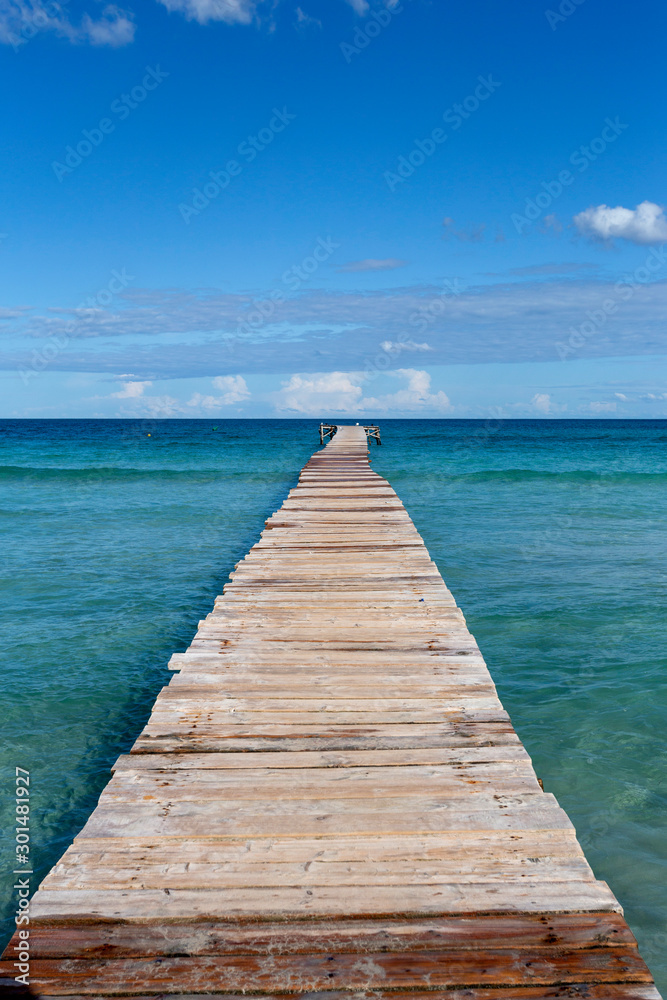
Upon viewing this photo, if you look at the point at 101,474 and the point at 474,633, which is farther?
the point at 101,474

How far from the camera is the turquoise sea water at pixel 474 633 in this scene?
14.6 ft

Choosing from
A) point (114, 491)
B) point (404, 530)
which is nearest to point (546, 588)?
point (404, 530)

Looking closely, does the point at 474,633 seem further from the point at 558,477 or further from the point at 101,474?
the point at 101,474

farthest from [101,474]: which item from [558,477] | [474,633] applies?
[474,633]

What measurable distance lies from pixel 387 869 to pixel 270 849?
53 cm

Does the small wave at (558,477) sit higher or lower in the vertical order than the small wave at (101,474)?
higher

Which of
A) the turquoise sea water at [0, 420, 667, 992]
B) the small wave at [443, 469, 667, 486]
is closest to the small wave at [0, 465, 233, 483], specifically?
the turquoise sea water at [0, 420, 667, 992]

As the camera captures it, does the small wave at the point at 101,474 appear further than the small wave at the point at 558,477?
Yes

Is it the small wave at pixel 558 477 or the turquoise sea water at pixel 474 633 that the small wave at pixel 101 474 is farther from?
the small wave at pixel 558 477

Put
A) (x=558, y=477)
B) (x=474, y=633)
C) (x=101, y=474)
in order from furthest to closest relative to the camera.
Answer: (x=101, y=474) → (x=558, y=477) → (x=474, y=633)

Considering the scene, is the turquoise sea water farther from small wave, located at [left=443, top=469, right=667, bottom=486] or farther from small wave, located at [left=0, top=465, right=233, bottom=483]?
small wave, located at [left=0, top=465, right=233, bottom=483]

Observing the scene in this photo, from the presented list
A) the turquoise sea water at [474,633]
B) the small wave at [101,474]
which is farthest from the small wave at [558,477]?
the small wave at [101,474]

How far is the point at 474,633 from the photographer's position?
7.77m

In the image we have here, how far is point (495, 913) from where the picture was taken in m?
2.39
